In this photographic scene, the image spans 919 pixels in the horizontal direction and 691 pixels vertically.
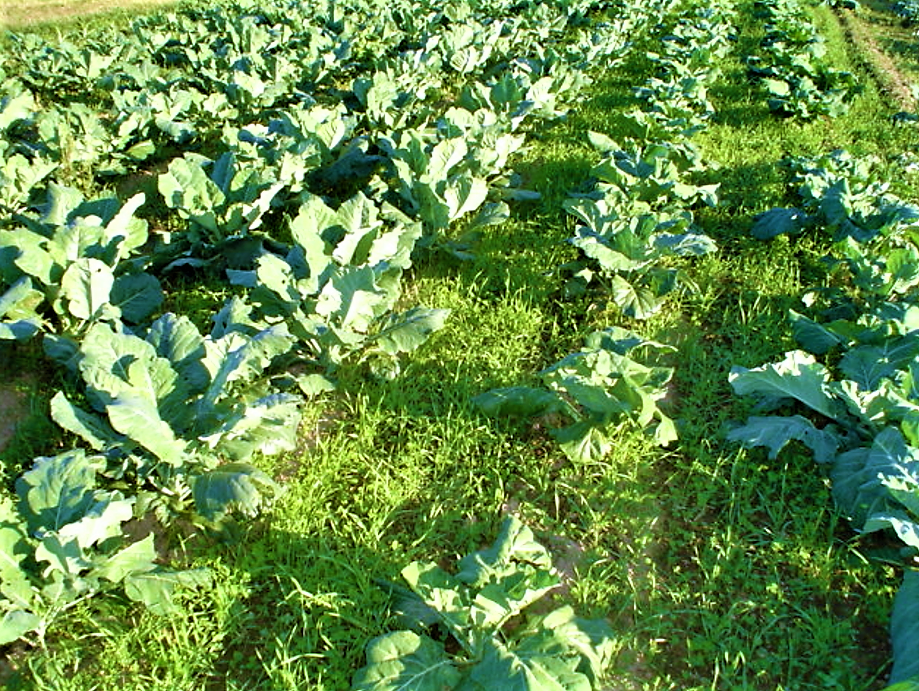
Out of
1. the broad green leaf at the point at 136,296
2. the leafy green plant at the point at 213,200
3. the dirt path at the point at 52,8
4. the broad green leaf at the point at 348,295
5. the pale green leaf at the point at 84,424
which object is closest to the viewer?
the pale green leaf at the point at 84,424

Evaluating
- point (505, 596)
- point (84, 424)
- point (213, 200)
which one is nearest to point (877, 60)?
point (213, 200)

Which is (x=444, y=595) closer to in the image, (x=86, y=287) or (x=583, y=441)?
(x=583, y=441)

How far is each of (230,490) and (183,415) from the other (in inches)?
17.5

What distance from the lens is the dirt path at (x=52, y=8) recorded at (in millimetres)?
11914

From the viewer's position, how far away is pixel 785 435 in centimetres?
304

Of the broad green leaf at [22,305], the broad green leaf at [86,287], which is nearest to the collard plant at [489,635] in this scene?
the broad green leaf at [86,287]

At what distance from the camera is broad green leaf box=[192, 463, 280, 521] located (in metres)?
2.51

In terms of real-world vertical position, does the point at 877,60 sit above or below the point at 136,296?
below

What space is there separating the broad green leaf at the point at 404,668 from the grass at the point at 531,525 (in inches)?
9.5

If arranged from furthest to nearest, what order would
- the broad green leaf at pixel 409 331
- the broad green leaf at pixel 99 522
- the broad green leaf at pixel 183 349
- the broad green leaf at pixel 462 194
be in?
the broad green leaf at pixel 462 194, the broad green leaf at pixel 409 331, the broad green leaf at pixel 183 349, the broad green leaf at pixel 99 522

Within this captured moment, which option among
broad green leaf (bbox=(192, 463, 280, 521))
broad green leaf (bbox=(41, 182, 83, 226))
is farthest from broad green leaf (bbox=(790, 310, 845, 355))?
broad green leaf (bbox=(41, 182, 83, 226))

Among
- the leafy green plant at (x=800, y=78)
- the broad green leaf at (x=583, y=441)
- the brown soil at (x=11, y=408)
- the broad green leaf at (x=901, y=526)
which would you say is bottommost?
the brown soil at (x=11, y=408)

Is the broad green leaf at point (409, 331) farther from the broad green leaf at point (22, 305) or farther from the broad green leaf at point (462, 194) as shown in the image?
the broad green leaf at point (22, 305)

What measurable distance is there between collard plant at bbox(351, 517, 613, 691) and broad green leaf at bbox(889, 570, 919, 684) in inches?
34.5
